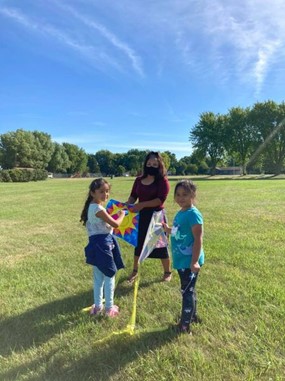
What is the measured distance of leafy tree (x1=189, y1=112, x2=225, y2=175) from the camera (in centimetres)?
6944

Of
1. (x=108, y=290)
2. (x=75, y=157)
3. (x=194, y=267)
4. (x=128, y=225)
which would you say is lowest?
(x=108, y=290)

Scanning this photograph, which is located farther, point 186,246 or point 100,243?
point 100,243

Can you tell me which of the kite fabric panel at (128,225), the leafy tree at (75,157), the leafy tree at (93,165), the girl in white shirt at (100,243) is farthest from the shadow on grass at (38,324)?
the leafy tree at (93,165)

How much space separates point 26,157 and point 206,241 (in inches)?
3229

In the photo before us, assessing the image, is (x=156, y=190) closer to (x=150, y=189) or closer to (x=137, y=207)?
(x=150, y=189)

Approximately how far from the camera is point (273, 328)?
348cm

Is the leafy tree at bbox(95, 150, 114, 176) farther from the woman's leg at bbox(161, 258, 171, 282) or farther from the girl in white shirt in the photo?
the girl in white shirt

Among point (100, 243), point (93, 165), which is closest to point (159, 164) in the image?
point (100, 243)

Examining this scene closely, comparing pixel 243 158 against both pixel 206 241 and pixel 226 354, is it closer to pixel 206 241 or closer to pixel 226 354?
pixel 206 241

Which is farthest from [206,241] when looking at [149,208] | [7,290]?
[7,290]

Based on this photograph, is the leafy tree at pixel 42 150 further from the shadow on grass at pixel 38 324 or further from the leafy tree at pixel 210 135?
the shadow on grass at pixel 38 324

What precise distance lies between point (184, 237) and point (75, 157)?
4640 inches

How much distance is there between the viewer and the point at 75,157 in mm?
118188

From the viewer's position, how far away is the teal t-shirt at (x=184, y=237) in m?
3.43
